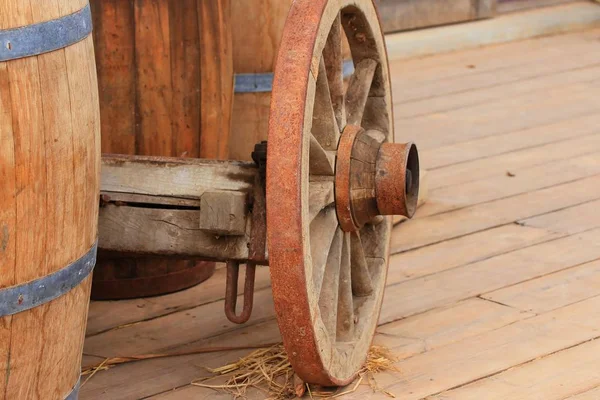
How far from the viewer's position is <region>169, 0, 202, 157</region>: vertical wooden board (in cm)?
252

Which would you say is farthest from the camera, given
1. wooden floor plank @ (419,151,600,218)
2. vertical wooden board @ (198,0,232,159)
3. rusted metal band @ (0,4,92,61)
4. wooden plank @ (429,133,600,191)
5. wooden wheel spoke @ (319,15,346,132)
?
wooden plank @ (429,133,600,191)

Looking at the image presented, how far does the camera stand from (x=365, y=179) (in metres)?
2.15

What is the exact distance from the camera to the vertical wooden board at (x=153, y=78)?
2.48 meters

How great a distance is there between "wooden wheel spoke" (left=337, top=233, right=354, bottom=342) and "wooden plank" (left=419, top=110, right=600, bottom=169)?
1.62 metres

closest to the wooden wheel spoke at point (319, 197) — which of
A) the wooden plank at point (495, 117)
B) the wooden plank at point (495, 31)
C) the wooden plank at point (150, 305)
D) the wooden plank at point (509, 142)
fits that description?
the wooden plank at point (150, 305)

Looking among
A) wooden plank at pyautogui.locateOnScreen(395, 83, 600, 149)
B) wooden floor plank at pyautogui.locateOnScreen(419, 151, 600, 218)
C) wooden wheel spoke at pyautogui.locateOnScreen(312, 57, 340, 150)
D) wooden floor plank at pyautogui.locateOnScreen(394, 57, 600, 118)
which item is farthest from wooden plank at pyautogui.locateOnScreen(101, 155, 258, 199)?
wooden floor plank at pyautogui.locateOnScreen(394, 57, 600, 118)

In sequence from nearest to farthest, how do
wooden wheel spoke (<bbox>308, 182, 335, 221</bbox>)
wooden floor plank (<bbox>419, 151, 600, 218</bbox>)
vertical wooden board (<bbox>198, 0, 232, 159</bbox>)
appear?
wooden wheel spoke (<bbox>308, 182, 335, 221</bbox>)
vertical wooden board (<bbox>198, 0, 232, 159</bbox>)
wooden floor plank (<bbox>419, 151, 600, 218</bbox>)

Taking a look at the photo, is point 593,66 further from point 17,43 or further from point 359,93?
point 17,43

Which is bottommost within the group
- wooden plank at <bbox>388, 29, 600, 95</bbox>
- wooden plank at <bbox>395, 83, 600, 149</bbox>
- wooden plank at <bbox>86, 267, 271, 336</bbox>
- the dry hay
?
wooden plank at <bbox>86, 267, 271, 336</bbox>

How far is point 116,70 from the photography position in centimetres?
250

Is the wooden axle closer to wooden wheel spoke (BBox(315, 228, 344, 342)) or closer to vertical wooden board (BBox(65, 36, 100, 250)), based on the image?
wooden wheel spoke (BBox(315, 228, 344, 342))

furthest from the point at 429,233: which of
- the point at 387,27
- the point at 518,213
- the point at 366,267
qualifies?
the point at 387,27

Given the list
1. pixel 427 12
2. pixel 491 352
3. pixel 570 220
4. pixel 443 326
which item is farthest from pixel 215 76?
pixel 427 12

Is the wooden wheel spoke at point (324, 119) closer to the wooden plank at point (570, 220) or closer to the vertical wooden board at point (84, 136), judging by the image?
the vertical wooden board at point (84, 136)
